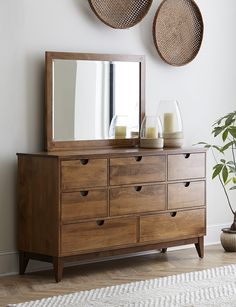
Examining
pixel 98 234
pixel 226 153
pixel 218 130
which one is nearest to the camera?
pixel 98 234

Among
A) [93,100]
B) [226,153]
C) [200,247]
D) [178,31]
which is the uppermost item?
[178,31]

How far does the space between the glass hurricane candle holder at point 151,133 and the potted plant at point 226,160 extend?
0.45 m

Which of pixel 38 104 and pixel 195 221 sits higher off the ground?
pixel 38 104

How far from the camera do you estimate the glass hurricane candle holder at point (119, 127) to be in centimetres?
527

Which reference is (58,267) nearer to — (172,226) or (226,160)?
(172,226)

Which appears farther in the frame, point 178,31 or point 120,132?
point 178,31

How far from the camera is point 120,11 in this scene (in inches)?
207

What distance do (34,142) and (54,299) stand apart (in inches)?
45.1

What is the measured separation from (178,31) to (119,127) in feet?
2.95

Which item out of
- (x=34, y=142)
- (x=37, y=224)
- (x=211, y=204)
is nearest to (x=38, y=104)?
(x=34, y=142)

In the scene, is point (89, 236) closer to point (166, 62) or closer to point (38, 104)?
point (38, 104)

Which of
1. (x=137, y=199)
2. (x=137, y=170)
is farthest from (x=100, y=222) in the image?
(x=137, y=170)

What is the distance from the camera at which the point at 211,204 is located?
5992 mm

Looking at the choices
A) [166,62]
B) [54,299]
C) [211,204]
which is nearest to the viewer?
[54,299]
